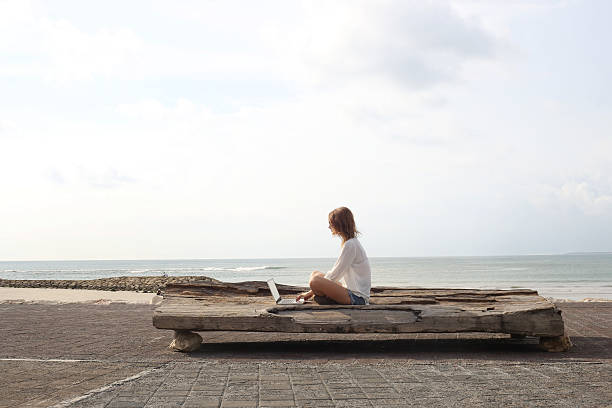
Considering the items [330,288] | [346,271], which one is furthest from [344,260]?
[330,288]

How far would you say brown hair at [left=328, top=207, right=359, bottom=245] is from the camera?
20.6 feet

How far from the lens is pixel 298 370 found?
194 inches

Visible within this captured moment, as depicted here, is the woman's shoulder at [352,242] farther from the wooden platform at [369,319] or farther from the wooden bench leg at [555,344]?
the wooden bench leg at [555,344]

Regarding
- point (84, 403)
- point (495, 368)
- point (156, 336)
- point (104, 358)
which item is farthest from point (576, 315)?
point (84, 403)

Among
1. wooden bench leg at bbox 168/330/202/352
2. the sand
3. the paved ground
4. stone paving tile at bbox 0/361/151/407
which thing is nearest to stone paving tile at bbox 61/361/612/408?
the paved ground

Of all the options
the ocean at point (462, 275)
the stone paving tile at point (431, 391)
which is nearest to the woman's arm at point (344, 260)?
the stone paving tile at point (431, 391)

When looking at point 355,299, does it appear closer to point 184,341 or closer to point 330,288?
point 330,288

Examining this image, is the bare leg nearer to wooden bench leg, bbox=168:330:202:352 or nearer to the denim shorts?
the denim shorts

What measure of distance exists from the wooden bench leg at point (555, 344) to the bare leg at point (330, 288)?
2123mm

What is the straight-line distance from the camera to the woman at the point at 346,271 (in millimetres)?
6219

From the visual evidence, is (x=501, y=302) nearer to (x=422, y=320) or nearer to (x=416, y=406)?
(x=422, y=320)

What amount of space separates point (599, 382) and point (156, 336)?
5.29 metres

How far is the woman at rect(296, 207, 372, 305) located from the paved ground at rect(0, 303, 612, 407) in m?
0.61

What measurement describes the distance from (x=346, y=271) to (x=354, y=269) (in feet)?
0.31
